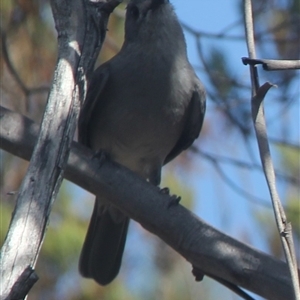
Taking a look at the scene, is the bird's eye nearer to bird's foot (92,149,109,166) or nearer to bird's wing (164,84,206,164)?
bird's wing (164,84,206,164)

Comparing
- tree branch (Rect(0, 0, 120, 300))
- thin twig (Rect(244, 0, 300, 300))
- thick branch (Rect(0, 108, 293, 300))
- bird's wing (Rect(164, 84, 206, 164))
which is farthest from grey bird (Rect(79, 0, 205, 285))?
thin twig (Rect(244, 0, 300, 300))

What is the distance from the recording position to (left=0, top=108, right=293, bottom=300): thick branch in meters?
2.66

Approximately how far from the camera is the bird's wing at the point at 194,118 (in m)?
3.92

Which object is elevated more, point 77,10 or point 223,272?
point 77,10

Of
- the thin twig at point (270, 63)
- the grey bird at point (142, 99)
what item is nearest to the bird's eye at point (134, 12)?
the grey bird at point (142, 99)

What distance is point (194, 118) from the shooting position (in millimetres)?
3955

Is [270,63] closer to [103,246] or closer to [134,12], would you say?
[134,12]

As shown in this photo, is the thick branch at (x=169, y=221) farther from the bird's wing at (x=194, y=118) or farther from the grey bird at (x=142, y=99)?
the bird's wing at (x=194, y=118)

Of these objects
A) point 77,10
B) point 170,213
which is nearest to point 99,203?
point 170,213

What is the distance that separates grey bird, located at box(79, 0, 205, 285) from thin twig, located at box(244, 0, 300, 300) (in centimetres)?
182

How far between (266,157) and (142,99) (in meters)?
2.02

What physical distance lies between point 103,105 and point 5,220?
82 centimetres

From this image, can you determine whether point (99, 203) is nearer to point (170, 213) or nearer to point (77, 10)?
point (170, 213)

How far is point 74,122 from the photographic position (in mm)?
2188
